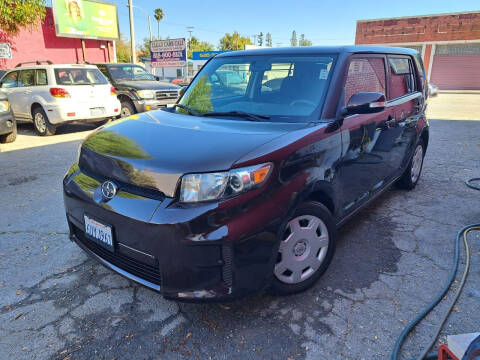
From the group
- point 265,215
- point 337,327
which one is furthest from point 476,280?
point 265,215

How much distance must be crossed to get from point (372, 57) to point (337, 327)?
241 cm

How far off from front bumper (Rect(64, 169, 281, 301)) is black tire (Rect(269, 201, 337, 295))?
239 mm

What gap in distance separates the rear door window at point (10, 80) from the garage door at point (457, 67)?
3322cm

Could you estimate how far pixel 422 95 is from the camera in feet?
14.8

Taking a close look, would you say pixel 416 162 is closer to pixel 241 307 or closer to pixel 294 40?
pixel 241 307

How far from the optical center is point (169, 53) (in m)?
23.8

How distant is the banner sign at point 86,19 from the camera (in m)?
18.3

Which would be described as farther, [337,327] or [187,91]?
[187,91]

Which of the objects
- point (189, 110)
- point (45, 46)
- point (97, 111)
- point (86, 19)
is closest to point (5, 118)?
point (97, 111)

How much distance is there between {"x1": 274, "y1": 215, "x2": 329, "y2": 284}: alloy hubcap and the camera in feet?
7.57

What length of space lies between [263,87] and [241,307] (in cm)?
184

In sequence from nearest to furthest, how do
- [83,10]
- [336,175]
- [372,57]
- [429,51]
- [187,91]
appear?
[336,175] < [372,57] < [187,91] < [83,10] < [429,51]

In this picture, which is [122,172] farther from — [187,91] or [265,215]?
[187,91]

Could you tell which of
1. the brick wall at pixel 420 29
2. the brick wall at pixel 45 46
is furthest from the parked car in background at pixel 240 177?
the brick wall at pixel 420 29
